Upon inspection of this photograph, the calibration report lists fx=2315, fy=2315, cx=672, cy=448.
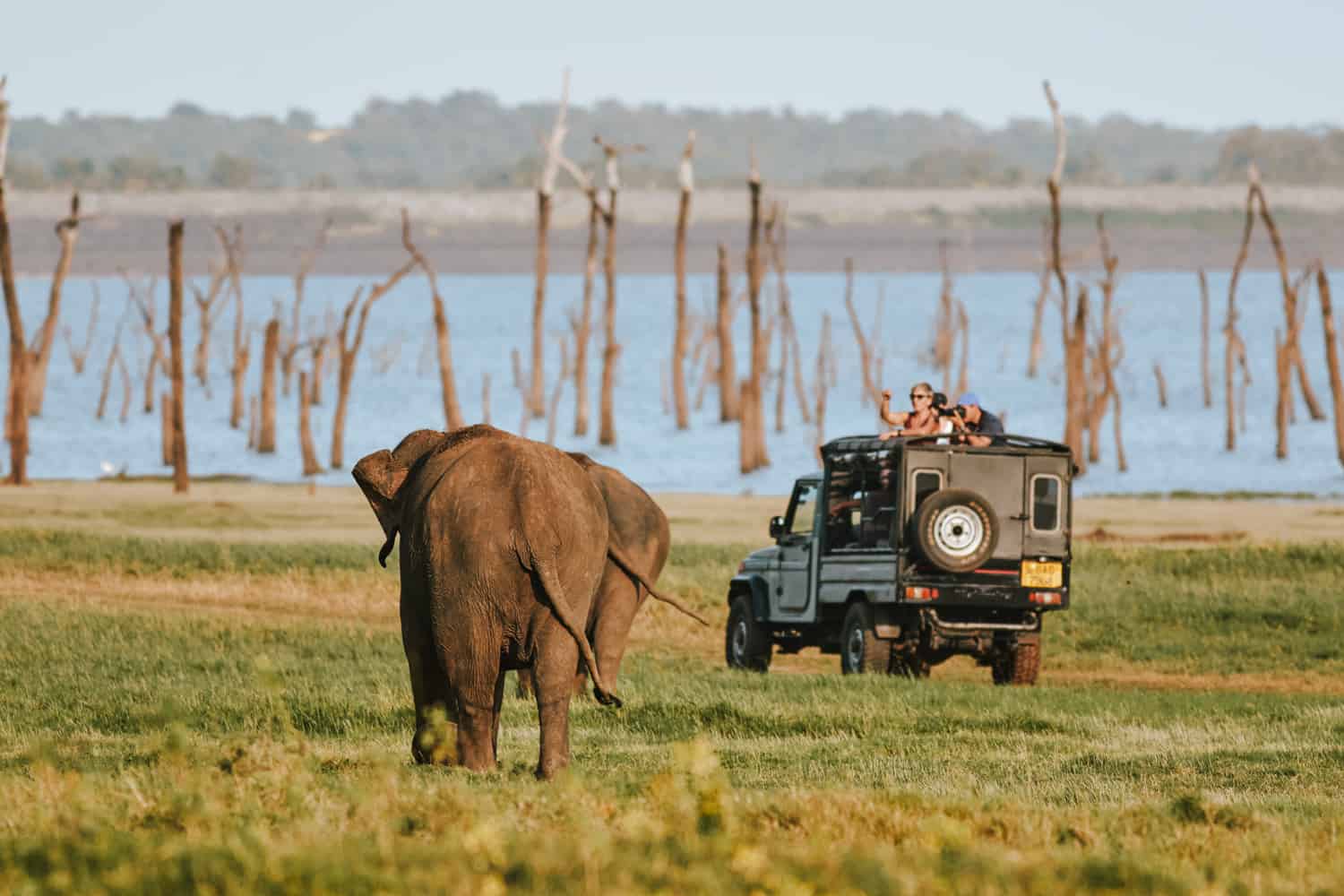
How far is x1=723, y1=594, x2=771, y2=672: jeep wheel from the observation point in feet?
78.9

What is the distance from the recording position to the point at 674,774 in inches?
419

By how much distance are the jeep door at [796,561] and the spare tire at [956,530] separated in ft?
6.38

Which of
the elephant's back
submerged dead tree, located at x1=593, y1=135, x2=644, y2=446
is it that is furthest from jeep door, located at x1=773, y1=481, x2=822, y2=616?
submerged dead tree, located at x1=593, y1=135, x2=644, y2=446

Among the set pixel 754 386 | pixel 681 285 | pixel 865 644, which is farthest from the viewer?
pixel 681 285

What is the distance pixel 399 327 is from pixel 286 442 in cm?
7702

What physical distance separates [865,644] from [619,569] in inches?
174

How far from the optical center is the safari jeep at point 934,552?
21.3m

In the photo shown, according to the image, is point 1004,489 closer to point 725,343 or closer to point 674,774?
point 674,774

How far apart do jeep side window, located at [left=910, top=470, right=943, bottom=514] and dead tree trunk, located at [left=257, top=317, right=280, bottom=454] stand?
1857 inches

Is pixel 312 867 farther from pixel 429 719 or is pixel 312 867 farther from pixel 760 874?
pixel 429 719

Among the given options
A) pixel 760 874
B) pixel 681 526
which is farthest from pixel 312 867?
pixel 681 526

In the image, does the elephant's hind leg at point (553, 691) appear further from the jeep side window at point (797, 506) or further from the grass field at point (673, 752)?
the jeep side window at point (797, 506)

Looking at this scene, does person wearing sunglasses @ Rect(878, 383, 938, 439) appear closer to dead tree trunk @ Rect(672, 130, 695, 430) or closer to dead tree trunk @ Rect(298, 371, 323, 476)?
dead tree trunk @ Rect(672, 130, 695, 430)

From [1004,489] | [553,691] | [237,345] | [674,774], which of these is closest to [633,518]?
[1004,489]
